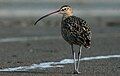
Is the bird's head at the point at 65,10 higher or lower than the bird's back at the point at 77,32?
higher

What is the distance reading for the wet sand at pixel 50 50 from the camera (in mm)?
15359

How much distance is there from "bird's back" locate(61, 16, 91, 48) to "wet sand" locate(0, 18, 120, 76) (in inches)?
28.2

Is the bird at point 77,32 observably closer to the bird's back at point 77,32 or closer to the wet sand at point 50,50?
the bird's back at point 77,32

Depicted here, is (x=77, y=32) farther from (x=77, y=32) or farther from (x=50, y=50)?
(x=50, y=50)

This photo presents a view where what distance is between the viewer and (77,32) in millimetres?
14742

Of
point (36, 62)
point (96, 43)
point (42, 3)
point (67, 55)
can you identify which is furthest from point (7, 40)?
point (42, 3)

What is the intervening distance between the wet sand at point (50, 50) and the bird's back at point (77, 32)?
0.72 meters

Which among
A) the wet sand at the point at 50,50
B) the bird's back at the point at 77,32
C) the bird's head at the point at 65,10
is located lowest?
the wet sand at the point at 50,50

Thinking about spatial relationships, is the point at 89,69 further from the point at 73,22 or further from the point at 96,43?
the point at 96,43

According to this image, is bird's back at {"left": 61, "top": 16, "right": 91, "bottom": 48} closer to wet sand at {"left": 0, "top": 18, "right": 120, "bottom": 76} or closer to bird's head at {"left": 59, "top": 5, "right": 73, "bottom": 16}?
bird's head at {"left": 59, "top": 5, "right": 73, "bottom": 16}

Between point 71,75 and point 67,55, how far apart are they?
175 inches

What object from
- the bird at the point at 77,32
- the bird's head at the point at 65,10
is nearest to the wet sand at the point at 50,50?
the bird at the point at 77,32

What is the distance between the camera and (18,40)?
24141mm

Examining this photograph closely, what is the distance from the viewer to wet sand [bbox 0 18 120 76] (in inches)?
605
